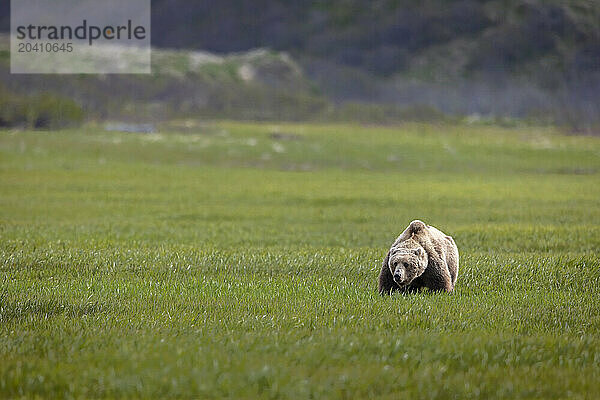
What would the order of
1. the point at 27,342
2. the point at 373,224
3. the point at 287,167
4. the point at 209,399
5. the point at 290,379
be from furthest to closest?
the point at 287,167 < the point at 373,224 < the point at 27,342 < the point at 290,379 < the point at 209,399

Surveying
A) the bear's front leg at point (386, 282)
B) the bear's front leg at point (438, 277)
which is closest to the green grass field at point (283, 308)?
the bear's front leg at point (386, 282)

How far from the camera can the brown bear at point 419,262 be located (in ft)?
39.9

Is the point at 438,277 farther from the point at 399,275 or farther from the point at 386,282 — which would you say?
the point at 399,275

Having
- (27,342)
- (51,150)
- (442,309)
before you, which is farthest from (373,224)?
(51,150)

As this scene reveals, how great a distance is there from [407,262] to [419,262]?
0.26 meters

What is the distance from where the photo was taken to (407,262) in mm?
12047

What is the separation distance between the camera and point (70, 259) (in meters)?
17.5

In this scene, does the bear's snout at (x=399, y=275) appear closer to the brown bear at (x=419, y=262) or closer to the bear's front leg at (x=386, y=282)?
the brown bear at (x=419, y=262)

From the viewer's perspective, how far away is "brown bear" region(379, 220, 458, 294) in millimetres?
12148

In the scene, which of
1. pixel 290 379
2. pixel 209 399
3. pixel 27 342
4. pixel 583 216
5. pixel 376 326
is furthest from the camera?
pixel 583 216

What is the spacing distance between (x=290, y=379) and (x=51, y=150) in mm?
95593

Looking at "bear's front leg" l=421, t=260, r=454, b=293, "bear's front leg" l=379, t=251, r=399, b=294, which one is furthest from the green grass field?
"bear's front leg" l=421, t=260, r=454, b=293

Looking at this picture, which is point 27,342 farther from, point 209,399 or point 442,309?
point 442,309

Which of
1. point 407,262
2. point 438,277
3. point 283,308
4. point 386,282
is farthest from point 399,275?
point 283,308
